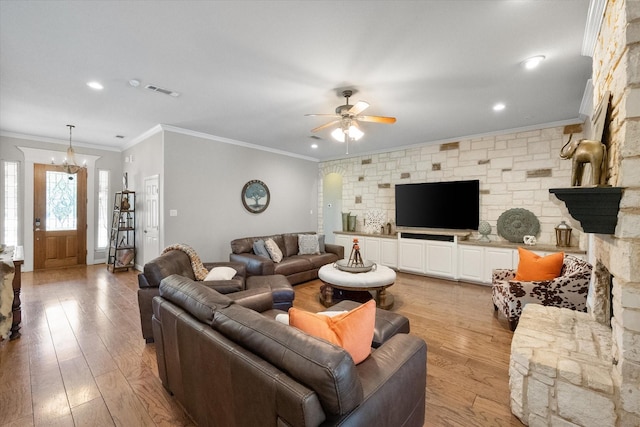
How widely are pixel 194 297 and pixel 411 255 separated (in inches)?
181

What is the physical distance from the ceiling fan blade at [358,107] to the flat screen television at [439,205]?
297 cm

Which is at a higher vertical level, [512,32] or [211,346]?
[512,32]

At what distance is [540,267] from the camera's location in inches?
120

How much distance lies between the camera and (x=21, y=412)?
70.2 inches

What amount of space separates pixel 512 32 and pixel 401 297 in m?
3.33

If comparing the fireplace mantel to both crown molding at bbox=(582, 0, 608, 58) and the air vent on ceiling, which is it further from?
the air vent on ceiling

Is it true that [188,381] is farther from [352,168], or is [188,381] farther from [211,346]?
[352,168]

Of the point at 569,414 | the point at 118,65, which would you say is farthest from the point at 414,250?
the point at 118,65

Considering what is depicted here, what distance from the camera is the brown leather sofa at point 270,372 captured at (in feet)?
3.12

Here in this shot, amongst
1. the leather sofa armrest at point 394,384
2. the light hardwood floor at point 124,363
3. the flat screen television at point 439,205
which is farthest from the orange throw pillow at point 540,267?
the leather sofa armrest at point 394,384

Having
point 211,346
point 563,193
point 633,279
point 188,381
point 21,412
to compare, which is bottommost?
point 21,412

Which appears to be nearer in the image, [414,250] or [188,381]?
[188,381]

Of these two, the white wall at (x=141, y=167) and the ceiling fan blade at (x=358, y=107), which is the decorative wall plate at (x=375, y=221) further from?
the white wall at (x=141, y=167)

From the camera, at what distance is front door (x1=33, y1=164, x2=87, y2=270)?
18.2ft
